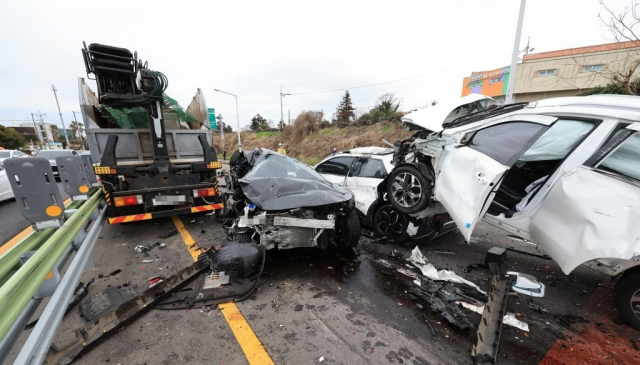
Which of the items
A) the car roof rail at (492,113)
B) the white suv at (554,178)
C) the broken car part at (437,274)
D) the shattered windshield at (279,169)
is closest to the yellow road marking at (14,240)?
the shattered windshield at (279,169)

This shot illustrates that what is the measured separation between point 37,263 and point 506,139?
4655 mm

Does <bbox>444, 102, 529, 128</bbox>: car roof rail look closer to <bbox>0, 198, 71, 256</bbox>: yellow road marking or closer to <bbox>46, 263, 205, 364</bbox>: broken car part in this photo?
<bbox>46, 263, 205, 364</bbox>: broken car part

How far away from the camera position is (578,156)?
2.65m

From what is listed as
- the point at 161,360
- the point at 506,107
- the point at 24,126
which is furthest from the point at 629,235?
the point at 24,126

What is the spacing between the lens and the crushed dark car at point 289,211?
10.5 feet

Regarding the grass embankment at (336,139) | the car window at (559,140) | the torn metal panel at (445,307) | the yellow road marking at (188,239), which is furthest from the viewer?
the grass embankment at (336,139)

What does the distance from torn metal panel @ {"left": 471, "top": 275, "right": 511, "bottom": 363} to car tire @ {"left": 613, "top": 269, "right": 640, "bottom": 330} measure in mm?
913

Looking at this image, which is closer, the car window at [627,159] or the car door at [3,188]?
the car window at [627,159]

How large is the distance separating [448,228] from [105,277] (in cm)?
500

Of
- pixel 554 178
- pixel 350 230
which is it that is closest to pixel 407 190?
pixel 350 230

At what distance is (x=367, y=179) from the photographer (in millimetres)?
4656

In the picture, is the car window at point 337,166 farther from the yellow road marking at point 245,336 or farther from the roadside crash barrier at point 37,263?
the roadside crash barrier at point 37,263

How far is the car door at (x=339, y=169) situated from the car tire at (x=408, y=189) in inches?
40.2

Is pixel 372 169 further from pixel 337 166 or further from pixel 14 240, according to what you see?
pixel 14 240
